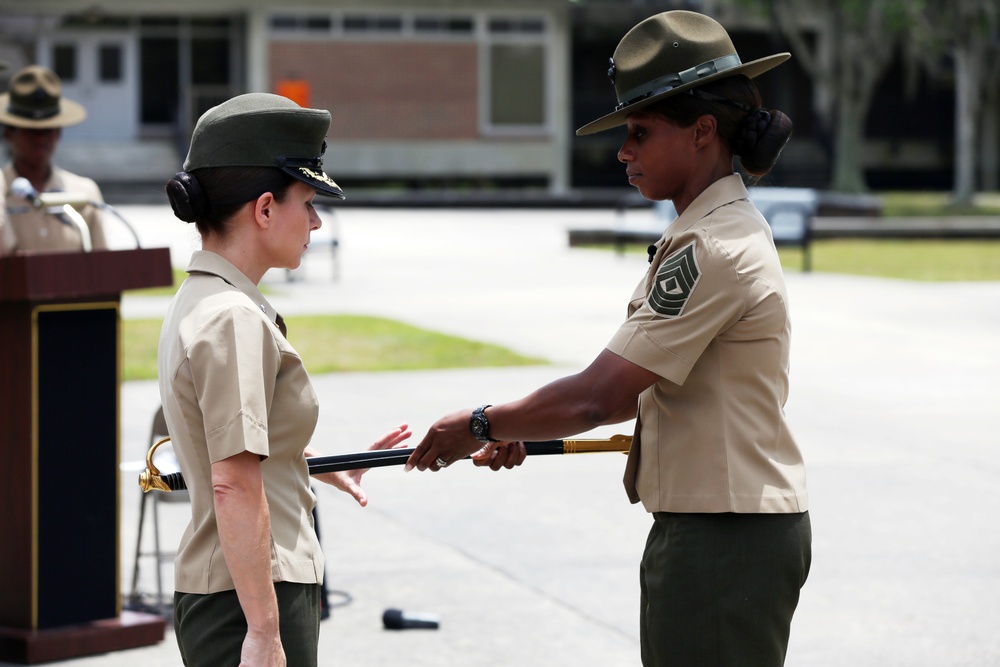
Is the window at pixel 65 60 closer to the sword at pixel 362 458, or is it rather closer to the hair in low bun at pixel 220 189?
the sword at pixel 362 458

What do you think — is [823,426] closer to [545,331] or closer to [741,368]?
[545,331]

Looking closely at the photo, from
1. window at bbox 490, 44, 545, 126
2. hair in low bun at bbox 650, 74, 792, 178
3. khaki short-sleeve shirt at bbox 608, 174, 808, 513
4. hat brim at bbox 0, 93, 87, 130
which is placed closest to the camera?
khaki short-sleeve shirt at bbox 608, 174, 808, 513

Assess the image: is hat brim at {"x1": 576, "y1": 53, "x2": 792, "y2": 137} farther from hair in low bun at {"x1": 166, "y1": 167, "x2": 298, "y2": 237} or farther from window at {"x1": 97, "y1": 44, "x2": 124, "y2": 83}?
window at {"x1": 97, "y1": 44, "x2": 124, "y2": 83}

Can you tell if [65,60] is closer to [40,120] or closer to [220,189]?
[40,120]

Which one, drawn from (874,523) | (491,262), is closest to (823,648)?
(874,523)

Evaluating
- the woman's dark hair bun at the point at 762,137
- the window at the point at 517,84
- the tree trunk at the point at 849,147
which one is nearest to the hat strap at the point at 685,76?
the woman's dark hair bun at the point at 762,137

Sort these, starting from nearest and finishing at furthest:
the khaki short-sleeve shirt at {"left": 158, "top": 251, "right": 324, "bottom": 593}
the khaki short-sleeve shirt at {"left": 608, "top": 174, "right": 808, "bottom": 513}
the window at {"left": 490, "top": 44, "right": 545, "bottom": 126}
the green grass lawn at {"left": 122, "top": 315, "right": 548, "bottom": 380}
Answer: the khaki short-sleeve shirt at {"left": 158, "top": 251, "right": 324, "bottom": 593} → the khaki short-sleeve shirt at {"left": 608, "top": 174, "right": 808, "bottom": 513} → the green grass lawn at {"left": 122, "top": 315, "right": 548, "bottom": 380} → the window at {"left": 490, "top": 44, "right": 545, "bottom": 126}

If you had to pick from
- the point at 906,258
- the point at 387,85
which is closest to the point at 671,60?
the point at 906,258

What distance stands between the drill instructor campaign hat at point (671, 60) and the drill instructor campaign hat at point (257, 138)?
0.63m

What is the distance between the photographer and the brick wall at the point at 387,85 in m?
40.4

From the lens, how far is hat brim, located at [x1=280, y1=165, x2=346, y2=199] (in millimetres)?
2672

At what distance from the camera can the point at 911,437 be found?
880 cm

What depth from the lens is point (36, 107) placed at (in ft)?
24.0

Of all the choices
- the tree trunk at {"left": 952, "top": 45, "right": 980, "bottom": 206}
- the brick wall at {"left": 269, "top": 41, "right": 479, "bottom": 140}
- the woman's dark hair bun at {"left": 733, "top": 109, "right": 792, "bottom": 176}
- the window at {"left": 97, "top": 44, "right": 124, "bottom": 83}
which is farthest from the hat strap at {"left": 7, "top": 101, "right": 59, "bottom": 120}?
the window at {"left": 97, "top": 44, "right": 124, "bottom": 83}
